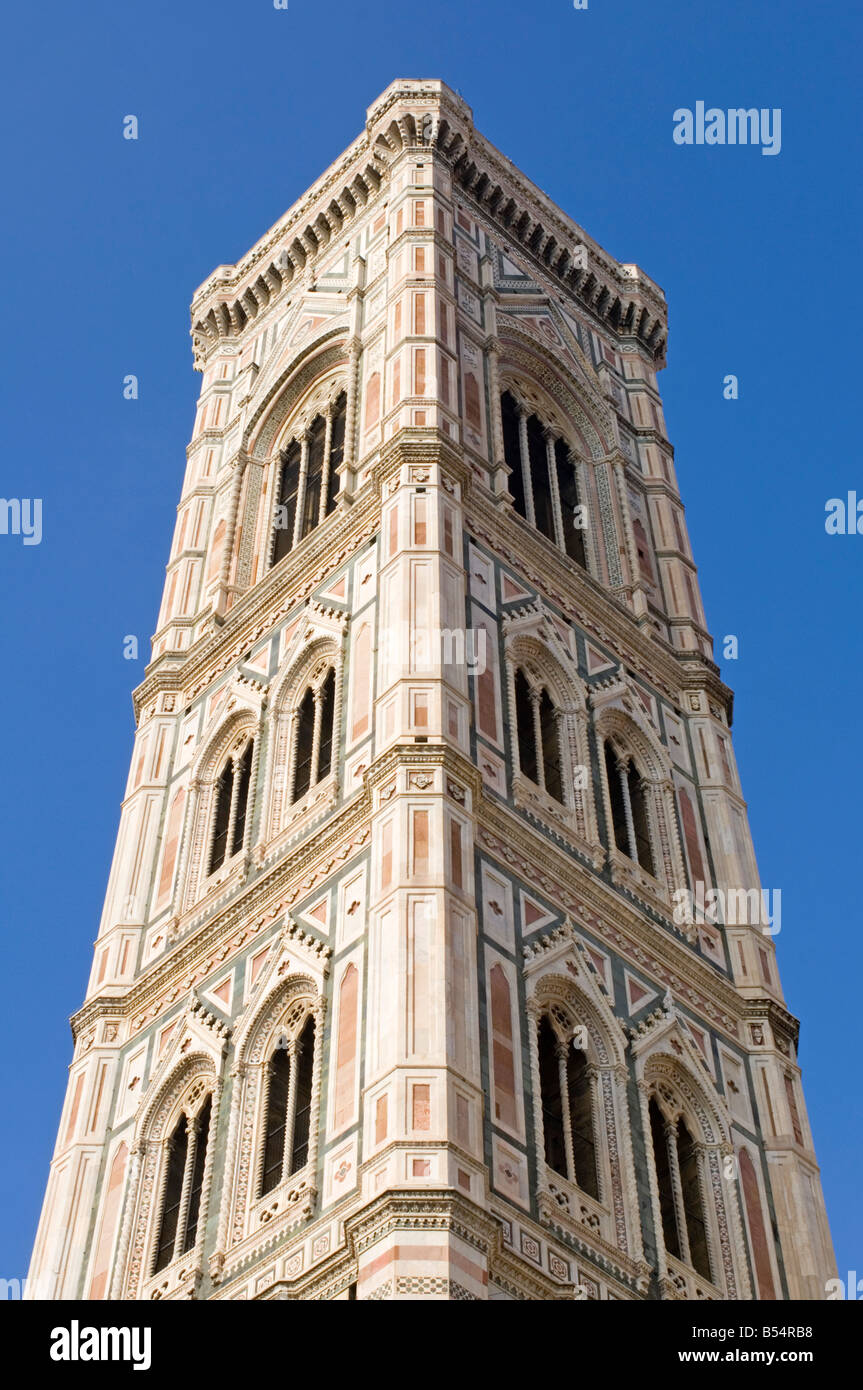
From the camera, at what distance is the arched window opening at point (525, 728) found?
909 inches

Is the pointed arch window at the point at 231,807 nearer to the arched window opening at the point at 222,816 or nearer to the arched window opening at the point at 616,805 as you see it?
the arched window opening at the point at 222,816

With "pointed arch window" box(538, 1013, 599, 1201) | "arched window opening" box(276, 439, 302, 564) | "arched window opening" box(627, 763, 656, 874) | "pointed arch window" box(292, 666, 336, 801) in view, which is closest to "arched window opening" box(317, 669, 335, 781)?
"pointed arch window" box(292, 666, 336, 801)

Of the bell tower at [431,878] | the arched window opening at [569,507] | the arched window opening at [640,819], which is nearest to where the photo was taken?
the bell tower at [431,878]

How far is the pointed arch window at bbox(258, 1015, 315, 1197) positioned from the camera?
18.9 m

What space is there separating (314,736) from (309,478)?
6.83m

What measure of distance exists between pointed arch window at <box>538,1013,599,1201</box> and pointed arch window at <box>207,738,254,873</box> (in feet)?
16.6

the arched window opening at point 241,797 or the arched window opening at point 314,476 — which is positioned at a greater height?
the arched window opening at point 314,476

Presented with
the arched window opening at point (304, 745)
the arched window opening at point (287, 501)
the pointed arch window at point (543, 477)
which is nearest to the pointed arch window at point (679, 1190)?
the arched window opening at point (304, 745)

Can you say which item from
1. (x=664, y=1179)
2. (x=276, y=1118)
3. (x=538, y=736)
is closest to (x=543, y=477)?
(x=538, y=736)

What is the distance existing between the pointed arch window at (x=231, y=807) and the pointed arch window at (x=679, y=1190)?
570 cm

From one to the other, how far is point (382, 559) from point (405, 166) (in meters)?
10.7
